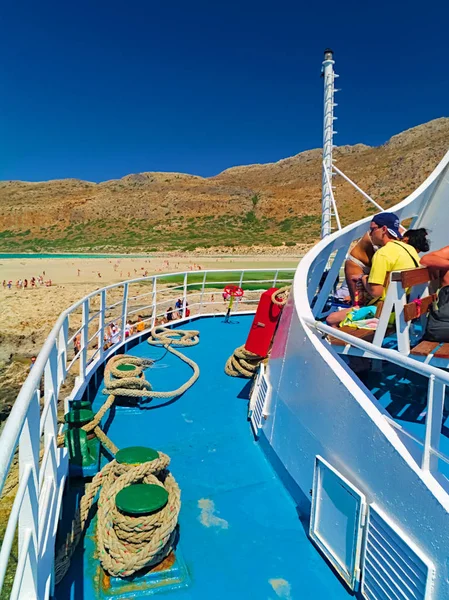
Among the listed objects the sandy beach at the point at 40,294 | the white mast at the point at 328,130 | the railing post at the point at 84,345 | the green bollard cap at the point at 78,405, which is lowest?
the sandy beach at the point at 40,294

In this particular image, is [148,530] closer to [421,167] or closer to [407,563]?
[407,563]

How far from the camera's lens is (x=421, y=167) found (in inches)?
3078

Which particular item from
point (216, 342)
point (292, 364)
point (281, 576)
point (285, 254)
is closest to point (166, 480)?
point (281, 576)

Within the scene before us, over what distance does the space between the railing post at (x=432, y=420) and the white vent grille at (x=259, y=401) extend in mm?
1833

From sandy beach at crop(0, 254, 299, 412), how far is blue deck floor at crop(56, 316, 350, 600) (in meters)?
8.96

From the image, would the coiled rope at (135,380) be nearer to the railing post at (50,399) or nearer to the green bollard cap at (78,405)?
the green bollard cap at (78,405)

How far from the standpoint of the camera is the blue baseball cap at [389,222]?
150 inches

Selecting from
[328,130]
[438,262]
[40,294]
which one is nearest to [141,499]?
[438,262]

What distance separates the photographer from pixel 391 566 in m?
2.07

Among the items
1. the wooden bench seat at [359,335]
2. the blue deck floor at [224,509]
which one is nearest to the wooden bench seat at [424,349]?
the wooden bench seat at [359,335]

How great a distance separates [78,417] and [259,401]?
4.94 feet

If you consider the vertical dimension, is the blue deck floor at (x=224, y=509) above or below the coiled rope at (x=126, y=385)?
below

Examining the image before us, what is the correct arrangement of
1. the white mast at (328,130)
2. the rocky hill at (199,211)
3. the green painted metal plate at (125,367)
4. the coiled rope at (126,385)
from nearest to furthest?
1. the coiled rope at (126,385)
2. the green painted metal plate at (125,367)
3. the white mast at (328,130)
4. the rocky hill at (199,211)

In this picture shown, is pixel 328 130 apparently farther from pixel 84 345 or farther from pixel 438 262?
pixel 84 345
